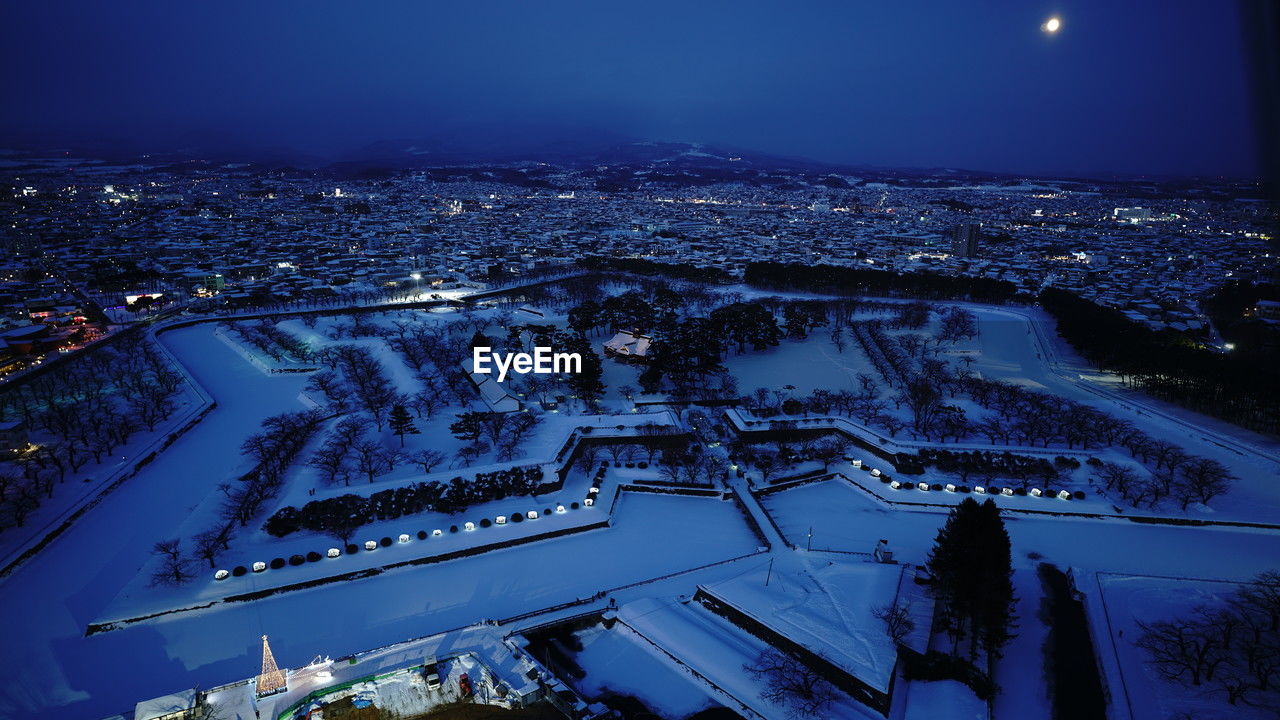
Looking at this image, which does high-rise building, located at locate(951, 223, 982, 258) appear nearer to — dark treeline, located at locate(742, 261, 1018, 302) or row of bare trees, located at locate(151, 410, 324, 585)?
dark treeline, located at locate(742, 261, 1018, 302)

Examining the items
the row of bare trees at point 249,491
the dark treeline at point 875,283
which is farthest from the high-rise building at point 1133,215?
the row of bare trees at point 249,491

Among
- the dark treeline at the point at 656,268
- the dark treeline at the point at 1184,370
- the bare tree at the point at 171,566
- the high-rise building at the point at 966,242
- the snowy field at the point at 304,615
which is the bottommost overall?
the snowy field at the point at 304,615

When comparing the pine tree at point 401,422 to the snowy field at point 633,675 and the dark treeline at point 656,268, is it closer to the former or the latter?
the snowy field at point 633,675

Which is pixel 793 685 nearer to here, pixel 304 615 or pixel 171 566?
pixel 304 615

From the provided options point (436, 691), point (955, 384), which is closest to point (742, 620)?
point (436, 691)

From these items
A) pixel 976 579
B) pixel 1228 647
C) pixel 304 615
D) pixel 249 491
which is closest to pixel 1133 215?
pixel 1228 647

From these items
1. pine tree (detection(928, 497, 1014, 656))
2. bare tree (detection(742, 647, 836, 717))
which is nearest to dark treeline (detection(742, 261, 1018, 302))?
pine tree (detection(928, 497, 1014, 656))
